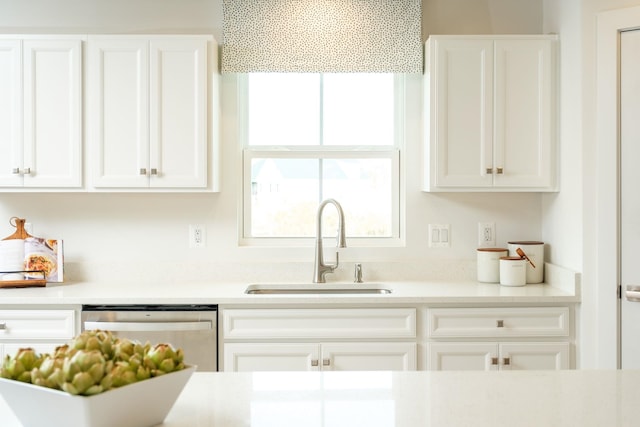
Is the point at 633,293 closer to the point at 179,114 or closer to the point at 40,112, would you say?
the point at 179,114

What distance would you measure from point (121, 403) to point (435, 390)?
2.44 feet

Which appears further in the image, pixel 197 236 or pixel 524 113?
pixel 197 236

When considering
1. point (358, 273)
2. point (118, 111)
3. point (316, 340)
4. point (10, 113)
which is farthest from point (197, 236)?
point (10, 113)

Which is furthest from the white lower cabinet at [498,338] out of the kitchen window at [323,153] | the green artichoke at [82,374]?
the green artichoke at [82,374]

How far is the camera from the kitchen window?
3727 millimetres

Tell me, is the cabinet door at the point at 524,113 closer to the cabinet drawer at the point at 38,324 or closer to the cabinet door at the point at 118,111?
the cabinet door at the point at 118,111

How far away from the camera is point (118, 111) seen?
3273 millimetres

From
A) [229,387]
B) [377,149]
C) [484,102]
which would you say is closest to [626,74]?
[484,102]

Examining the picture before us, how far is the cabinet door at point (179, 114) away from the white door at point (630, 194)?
194cm

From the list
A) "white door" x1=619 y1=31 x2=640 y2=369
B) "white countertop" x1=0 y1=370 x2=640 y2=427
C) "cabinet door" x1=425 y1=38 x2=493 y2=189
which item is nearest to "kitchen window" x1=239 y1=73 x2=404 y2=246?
"cabinet door" x1=425 y1=38 x2=493 y2=189

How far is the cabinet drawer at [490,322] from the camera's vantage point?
3.05 m

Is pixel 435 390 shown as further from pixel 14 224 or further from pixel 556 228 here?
pixel 14 224

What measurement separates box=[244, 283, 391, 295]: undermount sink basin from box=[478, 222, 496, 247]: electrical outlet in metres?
0.63

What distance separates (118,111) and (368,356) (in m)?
1.68
